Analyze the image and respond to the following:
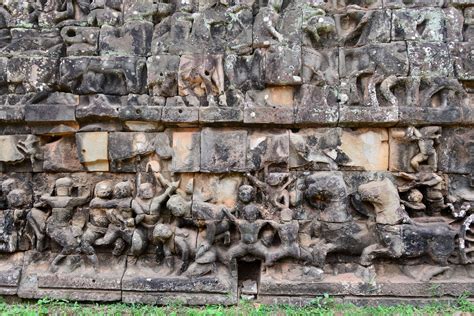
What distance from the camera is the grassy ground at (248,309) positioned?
4.97 meters

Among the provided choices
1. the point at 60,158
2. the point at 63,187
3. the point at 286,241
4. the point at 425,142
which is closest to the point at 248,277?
the point at 286,241

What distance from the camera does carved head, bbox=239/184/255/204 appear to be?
18.1 feet

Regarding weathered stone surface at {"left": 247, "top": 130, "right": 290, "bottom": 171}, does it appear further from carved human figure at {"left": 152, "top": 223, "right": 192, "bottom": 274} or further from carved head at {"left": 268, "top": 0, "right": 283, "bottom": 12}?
carved head at {"left": 268, "top": 0, "right": 283, "bottom": 12}

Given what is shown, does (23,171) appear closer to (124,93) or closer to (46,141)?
(46,141)

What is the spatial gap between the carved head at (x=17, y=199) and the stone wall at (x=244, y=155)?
3cm

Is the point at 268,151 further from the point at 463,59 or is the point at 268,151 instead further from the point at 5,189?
the point at 5,189

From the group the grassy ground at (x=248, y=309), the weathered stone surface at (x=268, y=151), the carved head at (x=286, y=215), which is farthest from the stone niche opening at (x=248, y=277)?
the weathered stone surface at (x=268, y=151)

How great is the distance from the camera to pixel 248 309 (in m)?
5.12

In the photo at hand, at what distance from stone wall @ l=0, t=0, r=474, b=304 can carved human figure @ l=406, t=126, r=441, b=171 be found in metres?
0.03

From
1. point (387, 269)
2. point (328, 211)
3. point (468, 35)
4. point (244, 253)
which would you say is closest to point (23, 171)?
point (244, 253)

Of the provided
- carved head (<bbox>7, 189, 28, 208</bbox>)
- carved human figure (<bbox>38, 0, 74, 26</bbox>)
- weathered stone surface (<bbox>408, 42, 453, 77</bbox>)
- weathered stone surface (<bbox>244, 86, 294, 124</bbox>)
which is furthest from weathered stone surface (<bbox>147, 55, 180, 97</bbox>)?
weathered stone surface (<bbox>408, 42, 453, 77</bbox>)

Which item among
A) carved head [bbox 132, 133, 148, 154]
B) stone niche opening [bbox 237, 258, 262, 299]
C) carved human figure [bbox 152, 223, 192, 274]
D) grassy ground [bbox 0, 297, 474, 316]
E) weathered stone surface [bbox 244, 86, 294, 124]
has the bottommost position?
grassy ground [bbox 0, 297, 474, 316]

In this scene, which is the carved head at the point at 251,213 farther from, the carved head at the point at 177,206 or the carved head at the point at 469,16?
the carved head at the point at 469,16

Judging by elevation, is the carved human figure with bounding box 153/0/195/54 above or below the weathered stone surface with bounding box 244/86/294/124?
above
